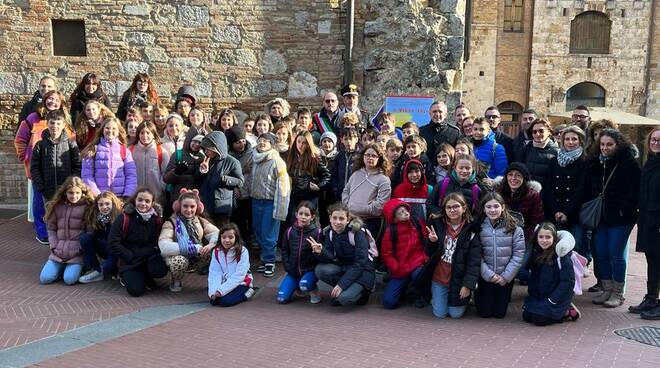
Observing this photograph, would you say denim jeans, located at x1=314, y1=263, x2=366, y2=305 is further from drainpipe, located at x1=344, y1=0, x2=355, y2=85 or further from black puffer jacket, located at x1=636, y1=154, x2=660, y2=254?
drainpipe, located at x1=344, y1=0, x2=355, y2=85

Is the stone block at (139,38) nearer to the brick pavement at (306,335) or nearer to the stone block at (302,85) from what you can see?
the stone block at (302,85)

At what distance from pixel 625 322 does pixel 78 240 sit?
18.1 feet

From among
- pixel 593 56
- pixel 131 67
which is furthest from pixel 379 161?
pixel 593 56

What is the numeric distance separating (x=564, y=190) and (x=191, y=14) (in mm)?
6641

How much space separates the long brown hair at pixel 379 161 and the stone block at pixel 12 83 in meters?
6.46

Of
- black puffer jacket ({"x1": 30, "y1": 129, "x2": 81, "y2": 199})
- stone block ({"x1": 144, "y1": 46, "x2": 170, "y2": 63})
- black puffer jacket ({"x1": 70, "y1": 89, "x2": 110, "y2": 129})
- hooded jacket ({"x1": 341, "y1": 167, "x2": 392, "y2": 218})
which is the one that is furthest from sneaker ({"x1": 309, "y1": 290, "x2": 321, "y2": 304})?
stone block ({"x1": 144, "y1": 46, "x2": 170, "y2": 63})

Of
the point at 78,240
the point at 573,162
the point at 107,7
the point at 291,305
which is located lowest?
the point at 291,305

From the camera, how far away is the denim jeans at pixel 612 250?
5898mm

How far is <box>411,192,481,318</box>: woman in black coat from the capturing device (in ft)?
18.3

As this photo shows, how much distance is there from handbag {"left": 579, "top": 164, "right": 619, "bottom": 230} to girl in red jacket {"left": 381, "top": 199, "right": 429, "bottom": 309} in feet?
5.02

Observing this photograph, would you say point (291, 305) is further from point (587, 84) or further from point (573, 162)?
point (587, 84)

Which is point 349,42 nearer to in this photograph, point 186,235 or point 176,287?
point 186,235

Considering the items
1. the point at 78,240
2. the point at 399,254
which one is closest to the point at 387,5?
the point at 399,254

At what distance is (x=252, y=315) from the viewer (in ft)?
18.8
